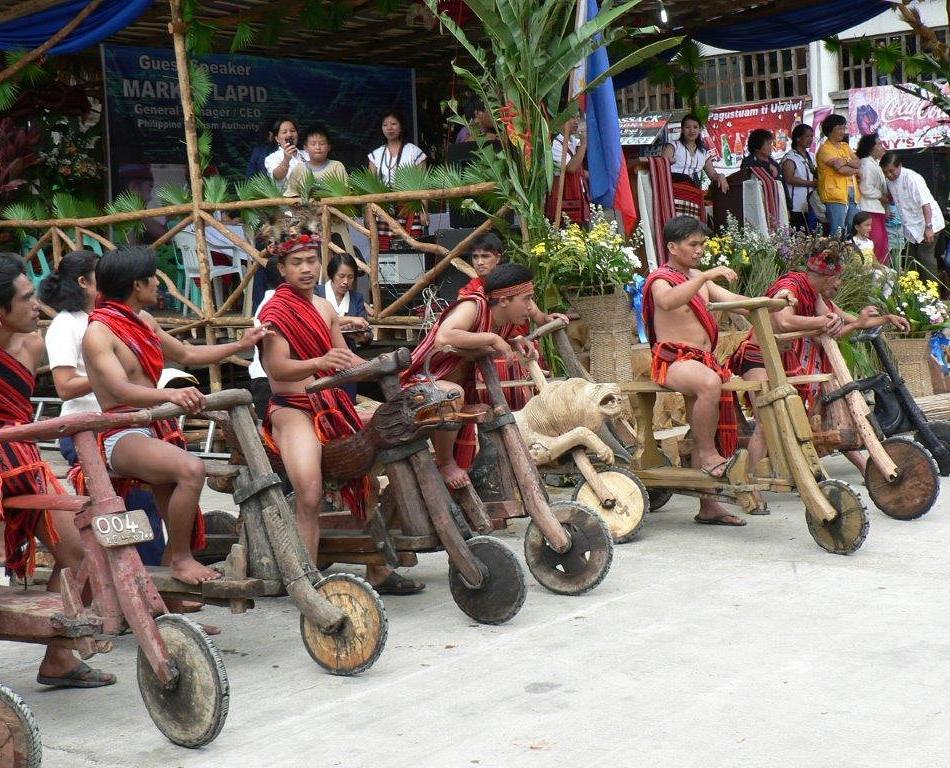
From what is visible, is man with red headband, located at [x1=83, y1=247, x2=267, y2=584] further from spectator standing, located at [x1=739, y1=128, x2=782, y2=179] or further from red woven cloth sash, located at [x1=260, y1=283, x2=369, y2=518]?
spectator standing, located at [x1=739, y1=128, x2=782, y2=179]

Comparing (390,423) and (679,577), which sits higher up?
(390,423)

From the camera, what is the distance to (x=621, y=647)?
15.8ft

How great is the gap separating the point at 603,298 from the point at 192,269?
15.8 feet

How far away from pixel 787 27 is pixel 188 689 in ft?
35.1

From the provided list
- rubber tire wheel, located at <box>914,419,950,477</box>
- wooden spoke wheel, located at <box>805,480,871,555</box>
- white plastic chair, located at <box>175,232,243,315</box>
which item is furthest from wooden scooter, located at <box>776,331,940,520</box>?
white plastic chair, located at <box>175,232,243,315</box>

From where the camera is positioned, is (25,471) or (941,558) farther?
(941,558)

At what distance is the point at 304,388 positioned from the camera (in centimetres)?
518

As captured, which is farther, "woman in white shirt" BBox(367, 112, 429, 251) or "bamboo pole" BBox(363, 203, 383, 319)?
"woman in white shirt" BBox(367, 112, 429, 251)

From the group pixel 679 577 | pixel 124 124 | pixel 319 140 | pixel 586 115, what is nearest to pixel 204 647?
pixel 679 577

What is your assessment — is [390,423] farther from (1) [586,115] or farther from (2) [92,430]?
(1) [586,115]

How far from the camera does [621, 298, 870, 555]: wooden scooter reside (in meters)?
6.06

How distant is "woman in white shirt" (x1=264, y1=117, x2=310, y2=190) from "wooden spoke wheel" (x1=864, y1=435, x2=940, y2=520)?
18.4 feet

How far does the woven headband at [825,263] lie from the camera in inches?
277

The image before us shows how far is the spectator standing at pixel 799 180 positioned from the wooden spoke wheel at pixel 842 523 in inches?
301
